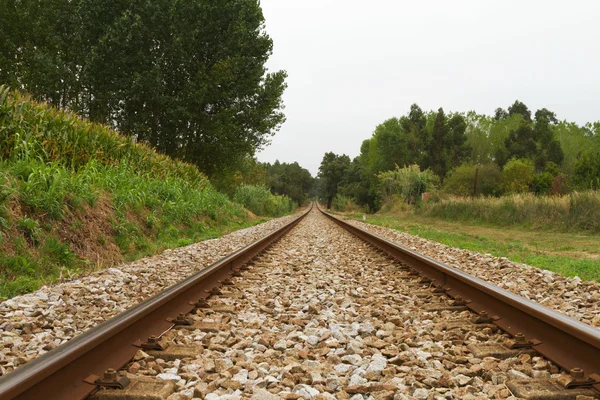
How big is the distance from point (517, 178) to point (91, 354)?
4777cm

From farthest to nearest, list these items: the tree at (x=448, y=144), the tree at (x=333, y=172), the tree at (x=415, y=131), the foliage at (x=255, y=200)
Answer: the tree at (x=333, y=172)
the tree at (x=415, y=131)
the tree at (x=448, y=144)
the foliage at (x=255, y=200)

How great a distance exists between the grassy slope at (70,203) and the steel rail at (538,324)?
13.7 ft

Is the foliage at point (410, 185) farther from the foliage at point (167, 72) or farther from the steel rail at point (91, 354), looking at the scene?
the steel rail at point (91, 354)

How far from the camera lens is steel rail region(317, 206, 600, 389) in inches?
86.7

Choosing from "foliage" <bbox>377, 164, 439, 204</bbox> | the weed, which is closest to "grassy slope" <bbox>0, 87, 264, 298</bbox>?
the weed

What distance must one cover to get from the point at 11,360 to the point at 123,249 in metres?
4.61

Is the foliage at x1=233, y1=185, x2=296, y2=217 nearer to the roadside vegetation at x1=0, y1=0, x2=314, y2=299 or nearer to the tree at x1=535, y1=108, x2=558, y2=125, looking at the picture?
the roadside vegetation at x1=0, y1=0, x2=314, y2=299

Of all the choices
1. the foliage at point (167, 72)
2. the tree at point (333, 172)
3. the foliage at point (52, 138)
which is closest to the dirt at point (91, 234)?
the foliage at point (52, 138)

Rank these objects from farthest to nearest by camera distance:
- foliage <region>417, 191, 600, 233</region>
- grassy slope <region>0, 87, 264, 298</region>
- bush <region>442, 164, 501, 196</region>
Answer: bush <region>442, 164, 501, 196</region>, foliage <region>417, 191, 600, 233</region>, grassy slope <region>0, 87, 264, 298</region>

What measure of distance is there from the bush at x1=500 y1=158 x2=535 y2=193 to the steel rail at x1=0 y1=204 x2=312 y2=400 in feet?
147

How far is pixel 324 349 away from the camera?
269 centimetres

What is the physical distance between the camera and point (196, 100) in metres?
20.6

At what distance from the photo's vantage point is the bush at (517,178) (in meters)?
42.8

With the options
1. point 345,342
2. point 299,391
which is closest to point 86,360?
point 299,391
